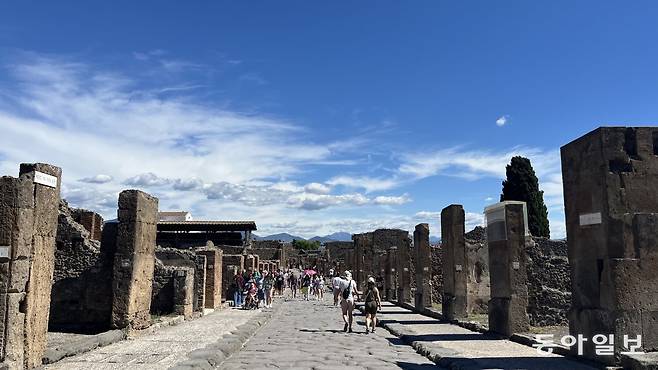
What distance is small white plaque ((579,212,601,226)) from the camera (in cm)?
800

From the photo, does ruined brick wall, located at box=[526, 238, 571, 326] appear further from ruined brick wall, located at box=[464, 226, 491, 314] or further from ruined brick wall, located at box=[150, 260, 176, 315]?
ruined brick wall, located at box=[150, 260, 176, 315]

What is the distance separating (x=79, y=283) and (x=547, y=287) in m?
11.8

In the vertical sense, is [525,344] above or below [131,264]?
below

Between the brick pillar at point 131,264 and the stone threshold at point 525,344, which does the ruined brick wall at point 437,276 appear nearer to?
the stone threshold at point 525,344

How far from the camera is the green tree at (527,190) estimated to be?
1357 inches

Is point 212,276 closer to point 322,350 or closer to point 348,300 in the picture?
point 348,300

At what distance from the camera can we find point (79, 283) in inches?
527

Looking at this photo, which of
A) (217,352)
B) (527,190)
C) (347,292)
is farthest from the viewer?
(527,190)

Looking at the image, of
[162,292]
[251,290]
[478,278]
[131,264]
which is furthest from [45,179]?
[478,278]

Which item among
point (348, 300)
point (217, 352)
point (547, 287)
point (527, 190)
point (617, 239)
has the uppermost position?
point (527, 190)

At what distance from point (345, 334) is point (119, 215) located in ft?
18.3

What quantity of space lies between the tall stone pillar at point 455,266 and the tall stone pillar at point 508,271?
2.85 meters

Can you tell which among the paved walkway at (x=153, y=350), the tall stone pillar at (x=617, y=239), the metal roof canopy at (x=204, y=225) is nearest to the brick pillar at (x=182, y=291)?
the paved walkway at (x=153, y=350)

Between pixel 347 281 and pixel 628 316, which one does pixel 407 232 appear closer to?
pixel 347 281
